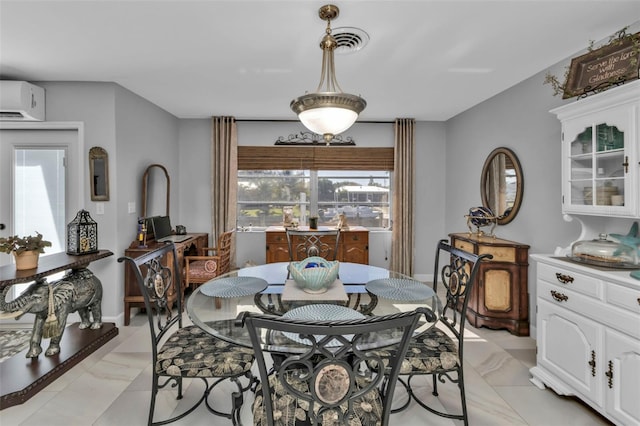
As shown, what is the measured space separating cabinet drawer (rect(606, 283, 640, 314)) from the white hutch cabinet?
1.68ft

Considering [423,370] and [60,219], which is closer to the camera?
[423,370]

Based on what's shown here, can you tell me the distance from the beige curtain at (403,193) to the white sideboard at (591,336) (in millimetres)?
2531

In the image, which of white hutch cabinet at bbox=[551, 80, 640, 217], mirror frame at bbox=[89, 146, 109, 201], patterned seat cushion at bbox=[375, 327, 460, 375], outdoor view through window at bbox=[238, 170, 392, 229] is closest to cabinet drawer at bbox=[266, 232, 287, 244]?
outdoor view through window at bbox=[238, 170, 392, 229]

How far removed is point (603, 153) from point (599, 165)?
0.30 ft

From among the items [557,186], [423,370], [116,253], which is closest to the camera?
[423,370]

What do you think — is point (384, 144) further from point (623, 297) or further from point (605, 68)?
point (623, 297)

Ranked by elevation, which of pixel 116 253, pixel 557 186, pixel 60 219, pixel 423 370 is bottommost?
pixel 423 370

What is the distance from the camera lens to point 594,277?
182 cm

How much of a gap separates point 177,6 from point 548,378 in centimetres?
344

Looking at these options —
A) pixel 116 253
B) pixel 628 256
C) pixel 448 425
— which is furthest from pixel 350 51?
pixel 116 253

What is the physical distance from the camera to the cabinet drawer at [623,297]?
5.21 feet

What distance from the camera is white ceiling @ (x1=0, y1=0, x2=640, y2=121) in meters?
1.96

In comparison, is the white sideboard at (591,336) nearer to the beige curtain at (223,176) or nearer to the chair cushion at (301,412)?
the chair cushion at (301,412)

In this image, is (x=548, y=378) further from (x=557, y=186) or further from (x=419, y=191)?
(x=419, y=191)
